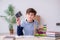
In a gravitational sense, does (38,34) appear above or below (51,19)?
below

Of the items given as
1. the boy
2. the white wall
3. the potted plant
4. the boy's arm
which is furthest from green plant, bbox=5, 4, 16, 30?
the boy's arm

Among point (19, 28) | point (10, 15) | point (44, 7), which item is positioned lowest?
point (19, 28)

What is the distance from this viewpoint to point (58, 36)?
1.52 metres

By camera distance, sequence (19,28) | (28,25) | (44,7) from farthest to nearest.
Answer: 1. (44,7)
2. (28,25)
3. (19,28)

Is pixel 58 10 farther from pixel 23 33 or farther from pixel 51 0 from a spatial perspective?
pixel 23 33

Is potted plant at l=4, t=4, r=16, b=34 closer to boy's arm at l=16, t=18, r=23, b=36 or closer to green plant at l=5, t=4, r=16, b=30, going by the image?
green plant at l=5, t=4, r=16, b=30

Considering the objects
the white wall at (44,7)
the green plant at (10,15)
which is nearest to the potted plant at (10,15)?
the green plant at (10,15)

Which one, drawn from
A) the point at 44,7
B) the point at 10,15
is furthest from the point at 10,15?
the point at 44,7

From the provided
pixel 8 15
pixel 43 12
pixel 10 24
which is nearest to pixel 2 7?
pixel 8 15

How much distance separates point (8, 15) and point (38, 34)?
209cm

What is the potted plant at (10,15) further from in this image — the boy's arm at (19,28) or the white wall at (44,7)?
the boy's arm at (19,28)

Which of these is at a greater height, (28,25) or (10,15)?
(10,15)

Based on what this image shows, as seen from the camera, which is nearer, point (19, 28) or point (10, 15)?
point (19, 28)

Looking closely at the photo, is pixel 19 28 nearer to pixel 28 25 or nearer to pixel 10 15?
pixel 28 25
